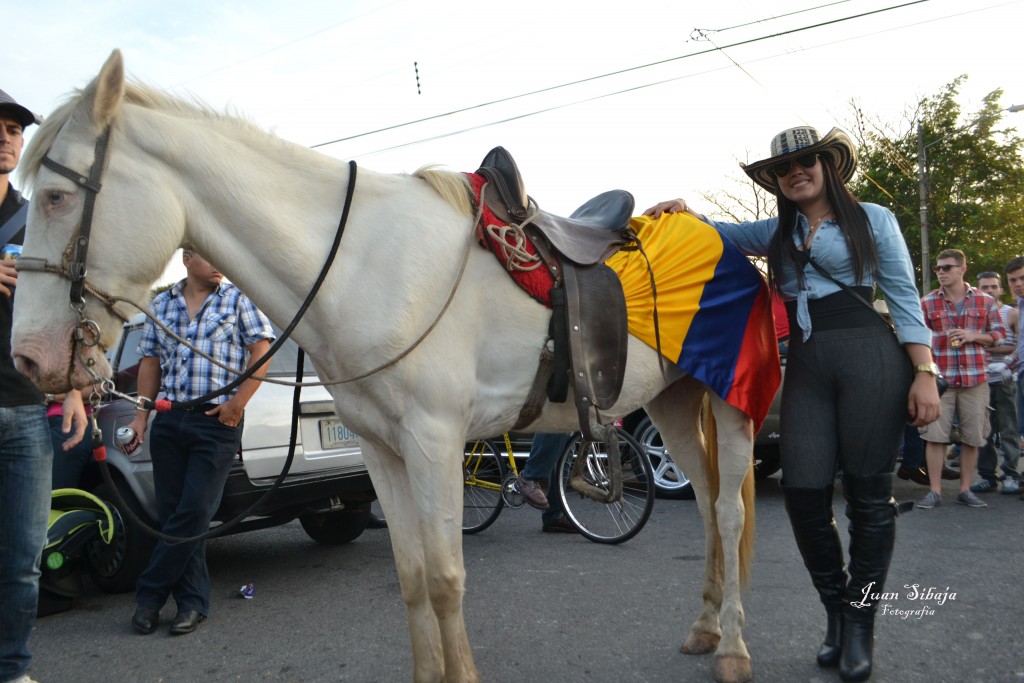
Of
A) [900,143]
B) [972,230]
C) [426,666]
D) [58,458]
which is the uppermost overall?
[900,143]

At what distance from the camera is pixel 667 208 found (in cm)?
371

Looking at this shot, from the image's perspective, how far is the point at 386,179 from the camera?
2727mm

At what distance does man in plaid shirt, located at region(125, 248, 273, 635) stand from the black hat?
1.46 metres

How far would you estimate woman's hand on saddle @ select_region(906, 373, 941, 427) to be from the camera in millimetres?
2881

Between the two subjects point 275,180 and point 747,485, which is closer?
point 275,180

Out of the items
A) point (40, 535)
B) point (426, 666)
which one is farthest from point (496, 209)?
point (40, 535)

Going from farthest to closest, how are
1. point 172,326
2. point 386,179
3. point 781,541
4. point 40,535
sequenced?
point 781,541
point 172,326
point 40,535
point 386,179

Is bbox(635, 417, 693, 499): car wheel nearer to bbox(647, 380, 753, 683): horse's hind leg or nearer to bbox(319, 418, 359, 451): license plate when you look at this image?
bbox(319, 418, 359, 451): license plate

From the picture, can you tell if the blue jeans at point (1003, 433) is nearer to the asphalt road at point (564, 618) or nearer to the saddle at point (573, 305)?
the asphalt road at point (564, 618)

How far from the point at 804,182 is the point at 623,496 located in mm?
3667

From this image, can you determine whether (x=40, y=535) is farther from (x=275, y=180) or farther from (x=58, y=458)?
(x=58, y=458)

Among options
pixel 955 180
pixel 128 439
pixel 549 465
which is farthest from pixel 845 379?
pixel 955 180

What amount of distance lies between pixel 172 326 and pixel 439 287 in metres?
2.45

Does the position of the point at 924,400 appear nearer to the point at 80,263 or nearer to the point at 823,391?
the point at 823,391
